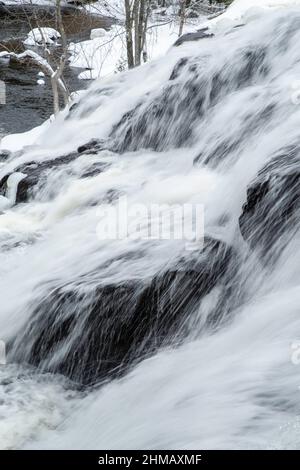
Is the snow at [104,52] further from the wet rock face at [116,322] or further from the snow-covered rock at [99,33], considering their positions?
the wet rock face at [116,322]

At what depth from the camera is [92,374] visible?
3686mm

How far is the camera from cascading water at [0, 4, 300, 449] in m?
2.77

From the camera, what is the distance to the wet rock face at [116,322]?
3.70m

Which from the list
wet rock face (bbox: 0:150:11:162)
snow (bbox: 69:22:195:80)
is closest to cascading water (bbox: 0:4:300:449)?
wet rock face (bbox: 0:150:11:162)

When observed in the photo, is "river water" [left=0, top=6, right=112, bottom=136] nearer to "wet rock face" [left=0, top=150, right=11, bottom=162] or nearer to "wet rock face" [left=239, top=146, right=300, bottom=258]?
"wet rock face" [left=0, top=150, right=11, bottom=162]

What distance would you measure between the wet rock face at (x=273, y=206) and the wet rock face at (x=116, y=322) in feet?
1.04

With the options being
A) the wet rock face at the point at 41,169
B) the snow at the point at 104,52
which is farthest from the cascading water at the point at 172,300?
the snow at the point at 104,52

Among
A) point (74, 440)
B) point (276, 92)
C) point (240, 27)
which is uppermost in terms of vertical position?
point (240, 27)

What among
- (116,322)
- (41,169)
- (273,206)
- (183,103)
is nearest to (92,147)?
(41,169)

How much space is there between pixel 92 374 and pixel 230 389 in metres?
1.25

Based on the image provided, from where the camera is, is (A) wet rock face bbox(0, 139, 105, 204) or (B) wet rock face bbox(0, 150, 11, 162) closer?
(A) wet rock face bbox(0, 139, 105, 204)

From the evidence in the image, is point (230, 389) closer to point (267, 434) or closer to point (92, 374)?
point (267, 434)

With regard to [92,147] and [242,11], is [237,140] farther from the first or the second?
[242,11]

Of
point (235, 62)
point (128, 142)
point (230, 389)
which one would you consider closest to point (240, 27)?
point (235, 62)
